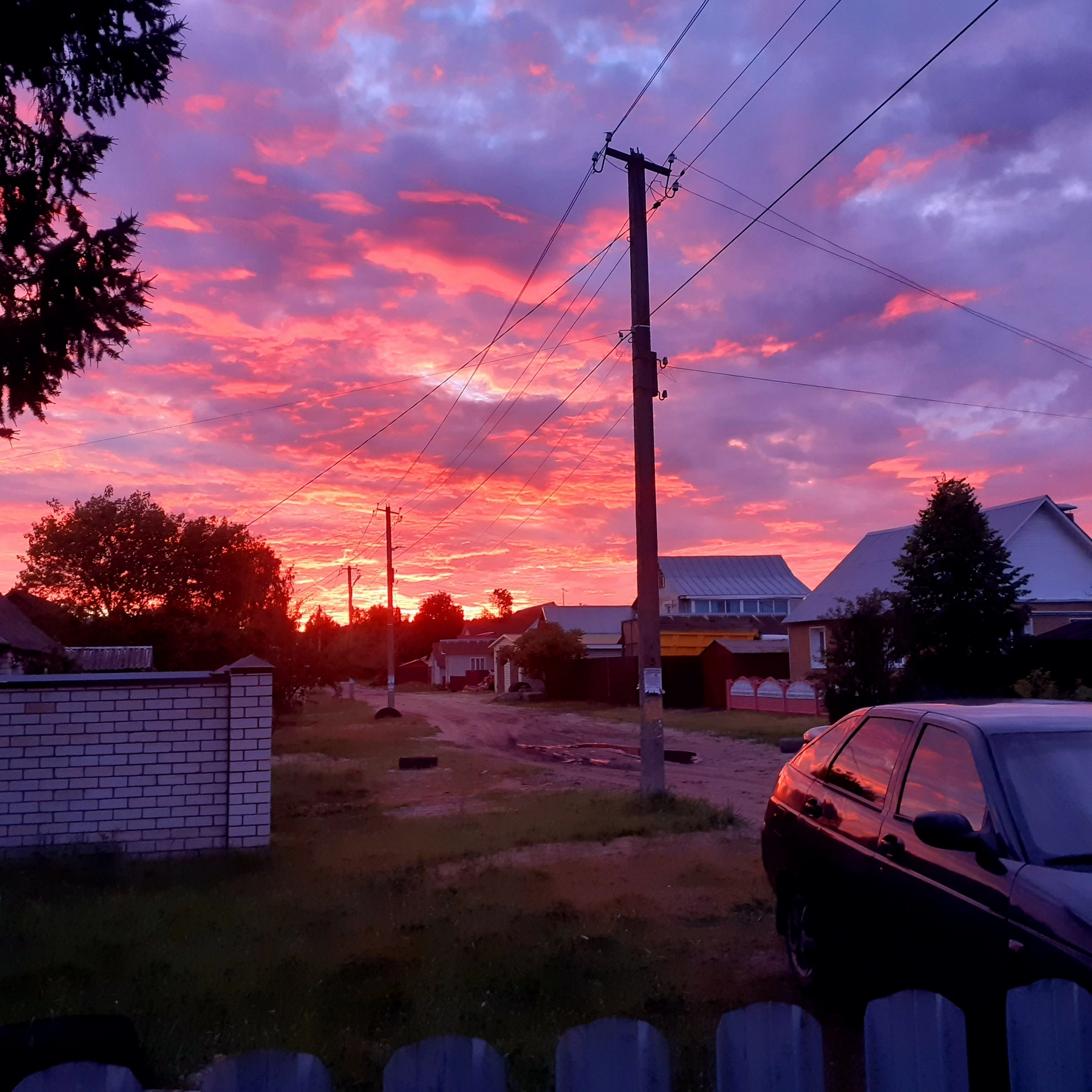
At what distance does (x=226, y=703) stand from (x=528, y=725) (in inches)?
961

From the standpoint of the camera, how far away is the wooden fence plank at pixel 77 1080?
218cm

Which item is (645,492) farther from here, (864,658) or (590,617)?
(590,617)

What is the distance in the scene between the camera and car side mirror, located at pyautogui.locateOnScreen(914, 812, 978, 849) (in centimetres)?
392

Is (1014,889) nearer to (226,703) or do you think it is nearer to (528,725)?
(226,703)


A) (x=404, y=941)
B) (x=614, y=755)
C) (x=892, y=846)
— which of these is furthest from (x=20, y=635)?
(x=892, y=846)

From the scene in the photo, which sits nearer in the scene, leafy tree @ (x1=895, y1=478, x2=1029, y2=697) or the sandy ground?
the sandy ground

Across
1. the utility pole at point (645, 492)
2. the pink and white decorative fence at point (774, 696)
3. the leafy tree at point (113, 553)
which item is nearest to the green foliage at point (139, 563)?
the leafy tree at point (113, 553)

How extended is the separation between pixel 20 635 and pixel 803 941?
23440 mm

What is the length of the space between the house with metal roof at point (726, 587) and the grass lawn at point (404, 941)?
46.9m

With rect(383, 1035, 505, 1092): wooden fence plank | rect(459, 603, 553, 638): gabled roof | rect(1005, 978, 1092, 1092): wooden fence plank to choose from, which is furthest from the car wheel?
rect(459, 603, 553, 638): gabled roof

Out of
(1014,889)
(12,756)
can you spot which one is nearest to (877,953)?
(1014,889)

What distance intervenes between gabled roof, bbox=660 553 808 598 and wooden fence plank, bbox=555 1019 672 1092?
5683 centimetres

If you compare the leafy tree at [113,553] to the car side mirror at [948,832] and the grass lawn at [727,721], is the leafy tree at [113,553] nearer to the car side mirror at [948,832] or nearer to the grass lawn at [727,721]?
the grass lawn at [727,721]

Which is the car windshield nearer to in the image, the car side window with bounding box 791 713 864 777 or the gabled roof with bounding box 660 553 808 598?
the car side window with bounding box 791 713 864 777
